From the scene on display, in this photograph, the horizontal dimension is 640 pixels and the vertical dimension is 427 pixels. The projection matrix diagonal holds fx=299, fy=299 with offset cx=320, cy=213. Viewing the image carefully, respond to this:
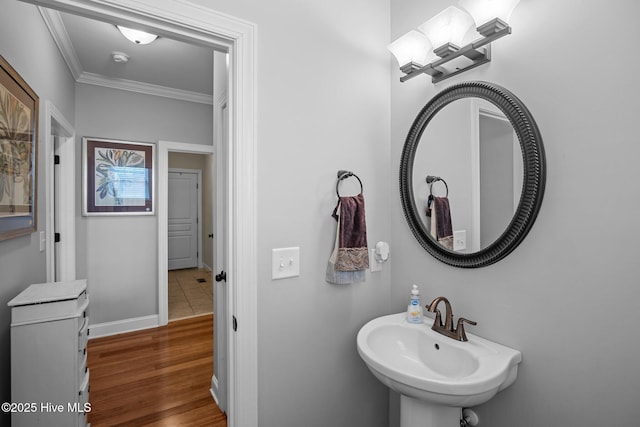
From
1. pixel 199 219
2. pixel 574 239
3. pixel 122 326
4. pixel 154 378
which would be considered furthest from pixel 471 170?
pixel 199 219

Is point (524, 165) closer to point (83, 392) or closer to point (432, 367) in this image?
point (432, 367)

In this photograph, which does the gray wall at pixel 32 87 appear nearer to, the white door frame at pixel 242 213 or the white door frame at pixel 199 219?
the white door frame at pixel 242 213

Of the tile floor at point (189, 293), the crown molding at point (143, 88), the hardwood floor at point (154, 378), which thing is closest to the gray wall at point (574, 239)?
the hardwood floor at point (154, 378)

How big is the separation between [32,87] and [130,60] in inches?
44.9

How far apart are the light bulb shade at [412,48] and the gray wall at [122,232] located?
3039mm

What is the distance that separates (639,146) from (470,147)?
0.50m

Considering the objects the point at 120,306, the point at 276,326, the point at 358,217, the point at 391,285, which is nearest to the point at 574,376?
the point at 391,285

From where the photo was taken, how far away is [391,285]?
1.60 meters

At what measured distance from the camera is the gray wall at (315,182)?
1218 millimetres

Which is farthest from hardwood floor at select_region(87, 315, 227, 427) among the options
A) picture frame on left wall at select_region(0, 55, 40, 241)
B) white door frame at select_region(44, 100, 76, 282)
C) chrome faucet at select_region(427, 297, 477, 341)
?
chrome faucet at select_region(427, 297, 477, 341)

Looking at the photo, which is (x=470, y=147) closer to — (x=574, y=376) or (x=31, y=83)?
(x=574, y=376)

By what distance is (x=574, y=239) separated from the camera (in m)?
0.94

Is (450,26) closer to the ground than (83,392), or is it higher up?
higher up

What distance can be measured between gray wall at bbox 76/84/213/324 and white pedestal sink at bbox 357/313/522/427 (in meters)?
3.09
